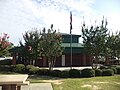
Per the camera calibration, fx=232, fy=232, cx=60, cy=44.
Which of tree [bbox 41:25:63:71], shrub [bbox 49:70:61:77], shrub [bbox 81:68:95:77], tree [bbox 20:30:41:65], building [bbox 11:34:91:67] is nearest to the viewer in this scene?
shrub [bbox 81:68:95:77]

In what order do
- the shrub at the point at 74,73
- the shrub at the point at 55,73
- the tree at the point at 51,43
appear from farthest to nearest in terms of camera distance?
the tree at the point at 51,43 → the shrub at the point at 55,73 → the shrub at the point at 74,73

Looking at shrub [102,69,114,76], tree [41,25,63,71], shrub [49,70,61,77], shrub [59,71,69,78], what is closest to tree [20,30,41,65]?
tree [41,25,63,71]

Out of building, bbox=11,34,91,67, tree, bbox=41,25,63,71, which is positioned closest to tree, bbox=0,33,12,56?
tree, bbox=41,25,63,71

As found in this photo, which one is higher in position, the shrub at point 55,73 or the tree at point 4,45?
the tree at point 4,45

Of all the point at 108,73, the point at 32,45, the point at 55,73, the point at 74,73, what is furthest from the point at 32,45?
the point at 108,73

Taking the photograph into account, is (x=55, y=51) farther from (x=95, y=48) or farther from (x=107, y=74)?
(x=107, y=74)

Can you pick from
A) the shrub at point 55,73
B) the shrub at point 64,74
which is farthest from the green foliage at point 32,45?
the shrub at point 64,74

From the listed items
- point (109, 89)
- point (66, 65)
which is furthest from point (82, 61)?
point (109, 89)

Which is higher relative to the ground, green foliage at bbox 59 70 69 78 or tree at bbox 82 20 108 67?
tree at bbox 82 20 108 67

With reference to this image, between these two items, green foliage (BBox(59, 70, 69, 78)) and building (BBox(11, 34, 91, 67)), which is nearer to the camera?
green foliage (BBox(59, 70, 69, 78))

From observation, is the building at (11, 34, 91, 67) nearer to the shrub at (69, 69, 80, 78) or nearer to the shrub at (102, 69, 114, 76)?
the shrub at (102, 69, 114, 76)

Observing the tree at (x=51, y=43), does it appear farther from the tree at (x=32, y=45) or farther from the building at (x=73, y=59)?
the building at (x=73, y=59)

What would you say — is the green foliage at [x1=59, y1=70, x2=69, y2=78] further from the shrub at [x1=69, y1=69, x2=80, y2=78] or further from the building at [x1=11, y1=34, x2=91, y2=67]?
the building at [x1=11, y1=34, x2=91, y2=67]

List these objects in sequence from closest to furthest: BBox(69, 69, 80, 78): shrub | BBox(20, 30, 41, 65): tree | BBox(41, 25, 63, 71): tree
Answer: BBox(69, 69, 80, 78): shrub, BBox(41, 25, 63, 71): tree, BBox(20, 30, 41, 65): tree
